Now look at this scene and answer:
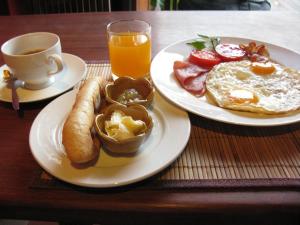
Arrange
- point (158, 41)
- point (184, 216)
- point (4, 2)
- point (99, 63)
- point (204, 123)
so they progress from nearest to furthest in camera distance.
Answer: point (184, 216) → point (204, 123) → point (99, 63) → point (158, 41) → point (4, 2)

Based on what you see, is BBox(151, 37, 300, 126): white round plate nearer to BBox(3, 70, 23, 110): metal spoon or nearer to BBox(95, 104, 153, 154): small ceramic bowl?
BBox(95, 104, 153, 154): small ceramic bowl

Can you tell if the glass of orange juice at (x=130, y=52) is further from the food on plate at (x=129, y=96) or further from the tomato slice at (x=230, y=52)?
the tomato slice at (x=230, y=52)

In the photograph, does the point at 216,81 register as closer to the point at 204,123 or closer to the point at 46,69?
the point at 204,123

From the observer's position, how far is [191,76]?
3.32 ft

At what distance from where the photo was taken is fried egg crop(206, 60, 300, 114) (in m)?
0.88

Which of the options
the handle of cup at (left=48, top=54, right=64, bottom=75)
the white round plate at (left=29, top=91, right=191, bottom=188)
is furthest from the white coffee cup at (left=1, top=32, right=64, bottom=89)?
the white round plate at (left=29, top=91, right=191, bottom=188)

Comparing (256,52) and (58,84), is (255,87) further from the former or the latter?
(58,84)

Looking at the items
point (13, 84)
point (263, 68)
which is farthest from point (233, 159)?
point (13, 84)

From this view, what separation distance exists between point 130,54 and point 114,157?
18.3 inches

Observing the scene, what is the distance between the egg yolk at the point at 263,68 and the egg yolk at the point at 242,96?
0.15m

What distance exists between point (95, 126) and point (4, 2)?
237cm

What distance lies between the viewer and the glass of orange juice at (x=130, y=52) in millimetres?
1059

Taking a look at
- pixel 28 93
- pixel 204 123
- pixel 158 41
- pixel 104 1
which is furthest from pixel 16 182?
pixel 104 1

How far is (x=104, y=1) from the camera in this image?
2.58 meters
